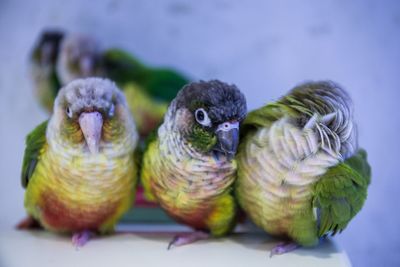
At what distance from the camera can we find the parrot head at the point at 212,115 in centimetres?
80

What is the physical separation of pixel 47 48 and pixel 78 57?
0.16 meters

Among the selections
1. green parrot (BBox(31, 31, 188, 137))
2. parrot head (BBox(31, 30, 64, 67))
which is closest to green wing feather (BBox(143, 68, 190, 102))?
green parrot (BBox(31, 31, 188, 137))

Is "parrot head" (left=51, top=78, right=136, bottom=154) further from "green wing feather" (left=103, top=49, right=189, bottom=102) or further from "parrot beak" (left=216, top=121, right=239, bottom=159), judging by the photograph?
"green wing feather" (left=103, top=49, right=189, bottom=102)

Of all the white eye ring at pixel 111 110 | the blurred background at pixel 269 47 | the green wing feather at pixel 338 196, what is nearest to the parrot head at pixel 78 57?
the blurred background at pixel 269 47

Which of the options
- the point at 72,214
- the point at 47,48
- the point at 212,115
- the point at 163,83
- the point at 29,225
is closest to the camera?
the point at 212,115

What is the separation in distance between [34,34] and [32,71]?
172mm

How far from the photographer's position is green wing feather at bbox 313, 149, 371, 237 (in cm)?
81

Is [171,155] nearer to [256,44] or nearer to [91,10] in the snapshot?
[256,44]

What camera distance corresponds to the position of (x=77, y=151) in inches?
34.0

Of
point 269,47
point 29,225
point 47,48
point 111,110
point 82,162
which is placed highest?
point 269,47

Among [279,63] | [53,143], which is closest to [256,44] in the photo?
[279,63]

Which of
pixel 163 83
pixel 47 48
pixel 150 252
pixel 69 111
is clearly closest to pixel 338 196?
pixel 150 252

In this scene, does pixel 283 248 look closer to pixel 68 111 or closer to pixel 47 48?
pixel 68 111

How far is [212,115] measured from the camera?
2.61ft
